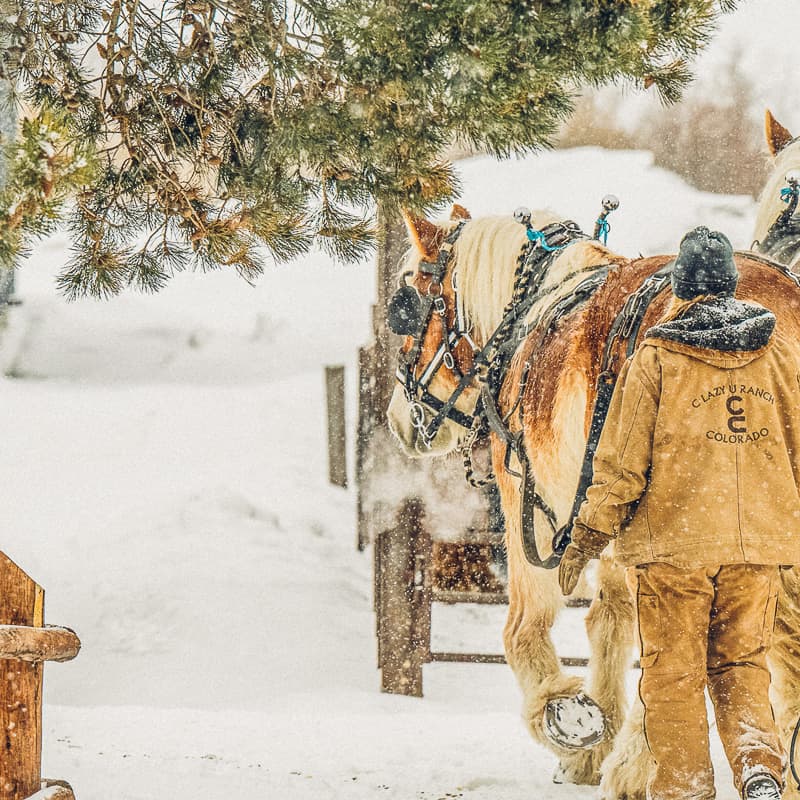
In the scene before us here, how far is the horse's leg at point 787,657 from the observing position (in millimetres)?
2746

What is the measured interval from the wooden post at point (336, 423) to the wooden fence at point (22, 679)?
643cm

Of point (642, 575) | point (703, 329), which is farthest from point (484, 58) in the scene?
point (642, 575)

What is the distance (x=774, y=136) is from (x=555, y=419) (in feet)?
6.85

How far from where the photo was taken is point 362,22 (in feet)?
7.76

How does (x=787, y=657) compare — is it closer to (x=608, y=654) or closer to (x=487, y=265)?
(x=608, y=654)

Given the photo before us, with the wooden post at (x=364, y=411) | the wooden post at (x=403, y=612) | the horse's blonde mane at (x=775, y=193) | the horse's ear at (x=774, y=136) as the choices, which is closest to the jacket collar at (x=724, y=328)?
the horse's blonde mane at (x=775, y=193)

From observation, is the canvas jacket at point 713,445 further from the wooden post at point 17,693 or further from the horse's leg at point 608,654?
the wooden post at point 17,693

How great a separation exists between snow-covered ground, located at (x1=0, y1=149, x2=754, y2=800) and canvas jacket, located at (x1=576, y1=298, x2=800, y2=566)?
128 cm

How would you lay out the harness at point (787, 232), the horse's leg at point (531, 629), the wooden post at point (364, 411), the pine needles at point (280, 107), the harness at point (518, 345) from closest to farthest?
the pine needles at point (280, 107)
the harness at point (518, 345)
the horse's leg at point (531, 629)
the harness at point (787, 232)
the wooden post at point (364, 411)

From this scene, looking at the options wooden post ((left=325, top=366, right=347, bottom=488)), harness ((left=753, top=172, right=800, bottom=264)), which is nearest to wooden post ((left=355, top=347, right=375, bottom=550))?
harness ((left=753, top=172, right=800, bottom=264))

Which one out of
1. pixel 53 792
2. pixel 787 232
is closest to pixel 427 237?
pixel 787 232

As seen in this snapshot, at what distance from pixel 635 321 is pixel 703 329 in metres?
0.39

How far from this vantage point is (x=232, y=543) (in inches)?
313

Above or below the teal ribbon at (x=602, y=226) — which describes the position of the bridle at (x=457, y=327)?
below
